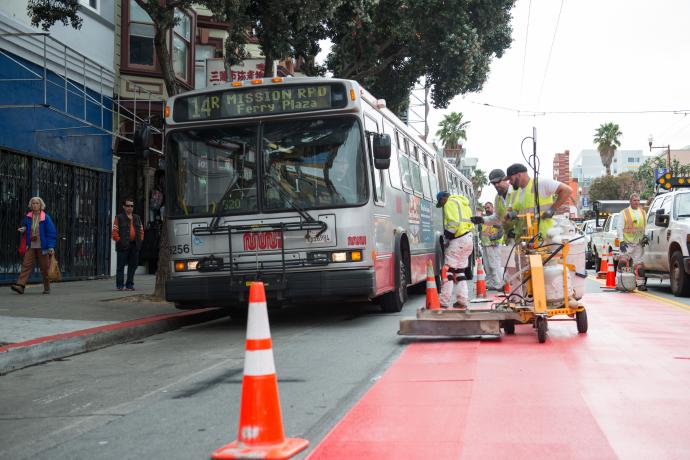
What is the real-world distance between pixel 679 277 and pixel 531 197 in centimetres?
756

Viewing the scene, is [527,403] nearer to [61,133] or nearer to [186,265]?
[186,265]

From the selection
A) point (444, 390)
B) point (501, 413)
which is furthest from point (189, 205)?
point (501, 413)

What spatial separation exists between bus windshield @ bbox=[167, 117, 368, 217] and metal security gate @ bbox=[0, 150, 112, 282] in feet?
22.8

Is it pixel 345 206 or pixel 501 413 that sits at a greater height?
pixel 345 206

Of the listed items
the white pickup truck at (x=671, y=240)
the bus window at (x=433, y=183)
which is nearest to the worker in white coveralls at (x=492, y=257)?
the bus window at (x=433, y=183)

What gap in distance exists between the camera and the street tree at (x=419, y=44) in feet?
63.0

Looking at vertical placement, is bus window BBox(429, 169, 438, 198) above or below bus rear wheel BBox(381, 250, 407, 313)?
above

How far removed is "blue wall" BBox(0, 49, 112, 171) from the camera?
15.7m

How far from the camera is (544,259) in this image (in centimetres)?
870

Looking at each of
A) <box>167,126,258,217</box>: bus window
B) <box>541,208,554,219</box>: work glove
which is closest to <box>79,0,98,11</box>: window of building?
<box>167,126,258,217</box>: bus window

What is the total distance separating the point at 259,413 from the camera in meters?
3.82

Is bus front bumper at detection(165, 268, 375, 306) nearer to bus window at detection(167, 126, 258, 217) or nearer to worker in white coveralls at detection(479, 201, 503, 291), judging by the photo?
bus window at detection(167, 126, 258, 217)

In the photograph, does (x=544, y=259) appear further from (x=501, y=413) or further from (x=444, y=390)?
(x=501, y=413)

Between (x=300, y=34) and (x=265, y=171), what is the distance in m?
9.60
